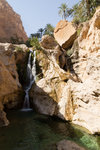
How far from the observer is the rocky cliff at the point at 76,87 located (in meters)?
6.11

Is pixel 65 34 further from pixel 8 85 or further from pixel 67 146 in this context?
pixel 67 146

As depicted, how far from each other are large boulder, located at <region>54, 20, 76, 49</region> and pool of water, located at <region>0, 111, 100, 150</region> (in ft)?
42.5

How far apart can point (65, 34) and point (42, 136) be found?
1553cm

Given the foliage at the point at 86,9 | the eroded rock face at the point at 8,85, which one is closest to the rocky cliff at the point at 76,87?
the eroded rock face at the point at 8,85

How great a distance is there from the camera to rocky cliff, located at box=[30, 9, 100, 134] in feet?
20.0

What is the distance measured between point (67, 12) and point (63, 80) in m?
22.3

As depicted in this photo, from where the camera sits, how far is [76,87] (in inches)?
301

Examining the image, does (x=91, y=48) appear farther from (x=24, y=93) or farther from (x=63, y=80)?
(x=24, y=93)

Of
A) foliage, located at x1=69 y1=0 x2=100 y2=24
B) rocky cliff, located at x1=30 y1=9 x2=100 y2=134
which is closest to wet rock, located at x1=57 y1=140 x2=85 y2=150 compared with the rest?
rocky cliff, located at x1=30 y1=9 x2=100 y2=134

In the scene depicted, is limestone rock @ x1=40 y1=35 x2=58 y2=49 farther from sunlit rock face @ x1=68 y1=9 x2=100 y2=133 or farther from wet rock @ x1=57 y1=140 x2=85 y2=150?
wet rock @ x1=57 y1=140 x2=85 y2=150

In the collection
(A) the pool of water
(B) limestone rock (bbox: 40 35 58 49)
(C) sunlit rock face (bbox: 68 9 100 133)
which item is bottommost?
(A) the pool of water

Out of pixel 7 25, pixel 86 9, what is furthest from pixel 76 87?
pixel 7 25

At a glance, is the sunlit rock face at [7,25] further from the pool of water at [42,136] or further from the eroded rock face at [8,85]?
the pool of water at [42,136]

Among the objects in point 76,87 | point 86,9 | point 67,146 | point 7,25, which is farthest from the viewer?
point 7,25
